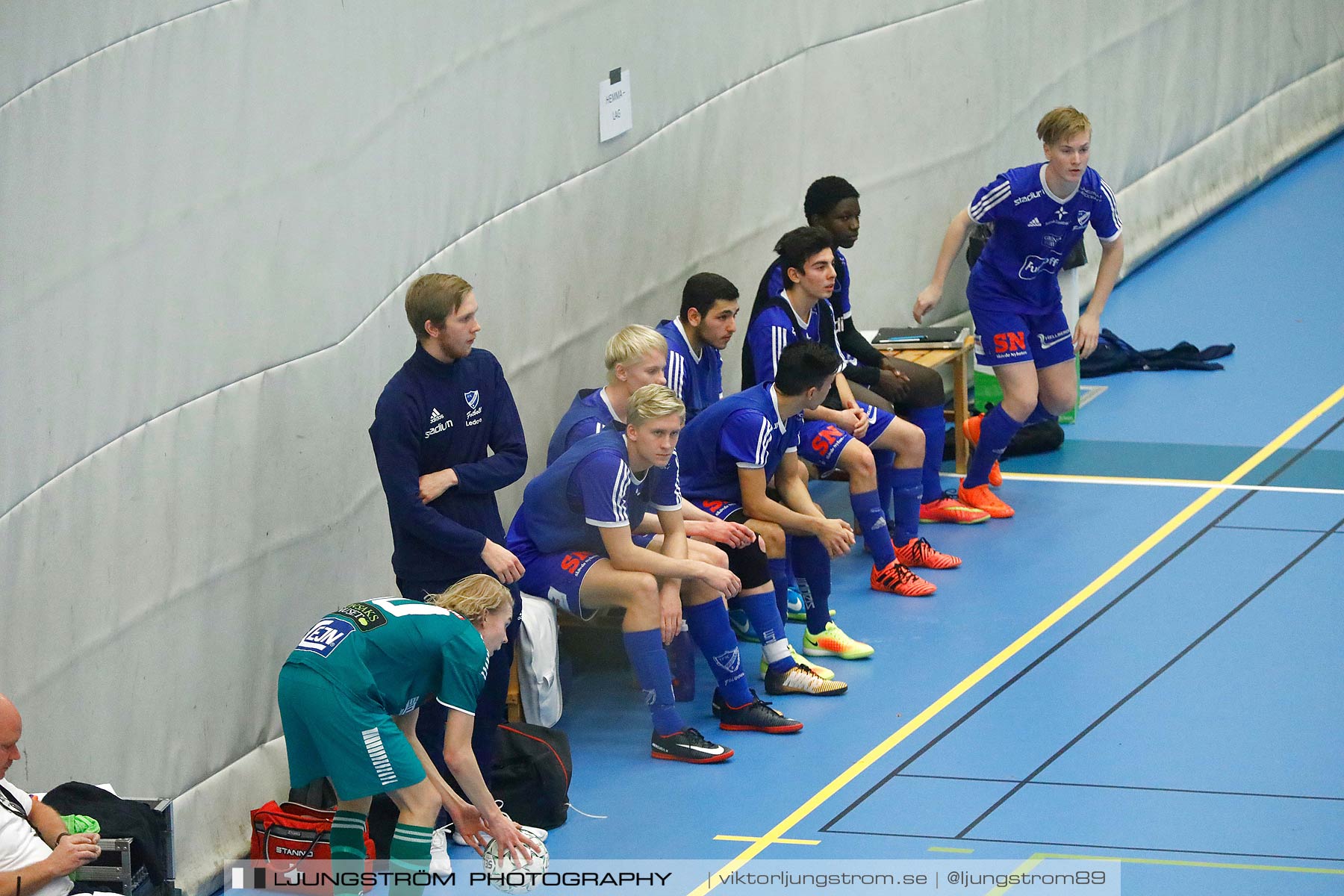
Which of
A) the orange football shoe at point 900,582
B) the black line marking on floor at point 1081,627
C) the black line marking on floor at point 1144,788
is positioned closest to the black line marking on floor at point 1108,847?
the black line marking on floor at point 1081,627

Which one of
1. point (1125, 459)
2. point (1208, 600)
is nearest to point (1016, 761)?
point (1208, 600)

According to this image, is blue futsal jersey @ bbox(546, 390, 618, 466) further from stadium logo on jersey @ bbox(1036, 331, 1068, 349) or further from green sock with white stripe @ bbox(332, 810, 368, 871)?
stadium logo on jersey @ bbox(1036, 331, 1068, 349)

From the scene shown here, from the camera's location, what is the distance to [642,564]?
6203mm

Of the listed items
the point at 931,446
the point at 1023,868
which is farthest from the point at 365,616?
the point at 931,446

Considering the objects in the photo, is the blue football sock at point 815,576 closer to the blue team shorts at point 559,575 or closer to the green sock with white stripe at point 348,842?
the blue team shorts at point 559,575

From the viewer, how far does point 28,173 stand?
4.77 meters

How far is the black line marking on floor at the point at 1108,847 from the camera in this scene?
5.31 m

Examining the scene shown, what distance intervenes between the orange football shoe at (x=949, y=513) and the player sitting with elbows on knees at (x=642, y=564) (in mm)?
2434

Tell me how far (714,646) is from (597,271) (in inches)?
81.9

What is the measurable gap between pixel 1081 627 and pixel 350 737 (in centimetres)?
351

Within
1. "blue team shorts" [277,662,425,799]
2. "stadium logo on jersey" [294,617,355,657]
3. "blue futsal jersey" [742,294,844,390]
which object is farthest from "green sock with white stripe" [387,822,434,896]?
"blue futsal jersey" [742,294,844,390]

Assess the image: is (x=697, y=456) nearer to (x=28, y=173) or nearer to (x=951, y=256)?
(x=951, y=256)

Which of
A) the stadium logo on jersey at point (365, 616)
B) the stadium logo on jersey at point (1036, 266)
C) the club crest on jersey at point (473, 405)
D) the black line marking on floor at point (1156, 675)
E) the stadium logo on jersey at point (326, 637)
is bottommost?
the black line marking on floor at point (1156, 675)

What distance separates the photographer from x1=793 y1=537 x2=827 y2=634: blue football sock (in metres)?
7.07
